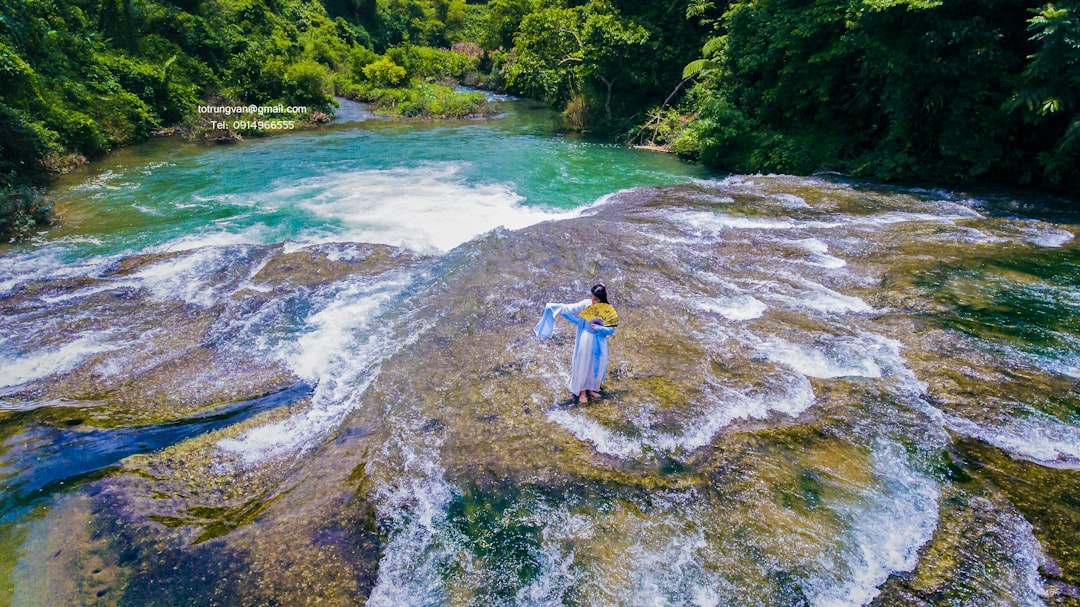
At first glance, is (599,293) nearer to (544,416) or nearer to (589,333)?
(589,333)

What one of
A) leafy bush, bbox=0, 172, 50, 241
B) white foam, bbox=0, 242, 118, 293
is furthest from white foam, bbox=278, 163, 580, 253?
leafy bush, bbox=0, 172, 50, 241

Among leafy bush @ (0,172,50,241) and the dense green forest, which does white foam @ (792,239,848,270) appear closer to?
the dense green forest

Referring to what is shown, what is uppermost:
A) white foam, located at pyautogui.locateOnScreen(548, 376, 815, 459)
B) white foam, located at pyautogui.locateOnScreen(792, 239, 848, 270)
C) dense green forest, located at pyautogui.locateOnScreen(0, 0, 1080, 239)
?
dense green forest, located at pyautogui.locateOnScreen(0, 0, 1080, 239)

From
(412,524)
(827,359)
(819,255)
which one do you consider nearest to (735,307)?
(827,359)

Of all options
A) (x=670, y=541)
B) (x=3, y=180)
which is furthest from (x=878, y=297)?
(x=3, y=180)

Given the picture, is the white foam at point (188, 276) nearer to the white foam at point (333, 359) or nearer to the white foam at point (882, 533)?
the white foam at point (333, 359)

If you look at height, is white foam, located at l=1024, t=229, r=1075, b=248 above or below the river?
above
